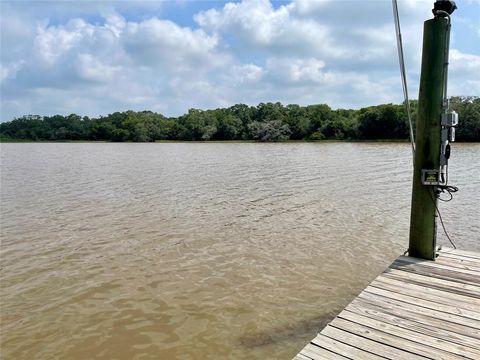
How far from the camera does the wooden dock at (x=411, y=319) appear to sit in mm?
3346

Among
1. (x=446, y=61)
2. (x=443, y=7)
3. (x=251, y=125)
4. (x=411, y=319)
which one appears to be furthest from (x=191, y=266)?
(x=251, y=125)

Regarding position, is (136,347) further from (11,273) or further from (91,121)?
(91,121)

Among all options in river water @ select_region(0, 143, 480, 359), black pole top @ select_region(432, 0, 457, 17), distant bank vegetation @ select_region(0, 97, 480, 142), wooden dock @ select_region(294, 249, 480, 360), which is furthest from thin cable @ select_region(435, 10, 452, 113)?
distant bank vegetation @ select_region(0, 97, 480, 142)

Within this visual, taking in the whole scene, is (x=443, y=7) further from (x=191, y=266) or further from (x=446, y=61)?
(x=191, y=266)

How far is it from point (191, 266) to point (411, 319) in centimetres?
515

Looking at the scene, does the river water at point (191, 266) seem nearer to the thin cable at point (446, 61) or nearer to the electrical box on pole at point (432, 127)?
the electrical box on pole at point (432, 127)

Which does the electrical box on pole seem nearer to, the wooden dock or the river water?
the wooden dock

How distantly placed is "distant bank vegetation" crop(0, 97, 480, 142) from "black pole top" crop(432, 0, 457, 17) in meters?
65.4

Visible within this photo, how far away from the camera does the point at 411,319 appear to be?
12.7ft

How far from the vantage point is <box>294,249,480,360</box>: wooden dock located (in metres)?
3.35

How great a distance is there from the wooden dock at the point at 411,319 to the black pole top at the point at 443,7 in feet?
11.0

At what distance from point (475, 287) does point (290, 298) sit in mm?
2945

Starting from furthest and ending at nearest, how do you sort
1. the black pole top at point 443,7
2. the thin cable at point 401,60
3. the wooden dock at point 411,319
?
1. the thin cable at point 401,60
2. the black pole top at point 443,7
3. the wooden dock at point 411,319

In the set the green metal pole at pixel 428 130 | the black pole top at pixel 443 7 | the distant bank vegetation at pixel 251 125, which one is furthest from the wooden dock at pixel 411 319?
the distant bank vegetation at pixel 251 125
